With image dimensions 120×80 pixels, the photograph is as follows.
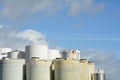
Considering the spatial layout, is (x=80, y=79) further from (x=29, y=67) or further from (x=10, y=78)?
(x=10, y=78)

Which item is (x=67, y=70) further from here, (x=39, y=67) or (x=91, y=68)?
(x=91, y=68)

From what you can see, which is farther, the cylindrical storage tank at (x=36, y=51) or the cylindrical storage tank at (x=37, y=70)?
the cylindrical storage tank at (x=36, y=51)

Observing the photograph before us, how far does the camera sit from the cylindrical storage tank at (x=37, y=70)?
4331 cm

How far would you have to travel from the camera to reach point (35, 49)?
151ft

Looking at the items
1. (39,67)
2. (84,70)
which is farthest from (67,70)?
(84,70)

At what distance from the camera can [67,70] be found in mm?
43531

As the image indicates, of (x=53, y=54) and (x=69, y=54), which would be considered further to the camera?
(x=53, y=54)

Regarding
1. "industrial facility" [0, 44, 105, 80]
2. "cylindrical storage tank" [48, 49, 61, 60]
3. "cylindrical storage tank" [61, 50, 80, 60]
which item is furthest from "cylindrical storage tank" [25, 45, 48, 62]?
"cylindrical storage tank" [61, 50, 80, 60]

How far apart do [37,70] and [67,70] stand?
17.1ft

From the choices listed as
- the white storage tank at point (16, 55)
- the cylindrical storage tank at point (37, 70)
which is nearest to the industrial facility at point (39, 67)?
the cylindrical storage tank at point (37, 70)

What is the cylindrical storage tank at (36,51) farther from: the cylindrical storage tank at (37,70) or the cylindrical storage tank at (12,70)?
the cylindrical storage tank at (12,70)

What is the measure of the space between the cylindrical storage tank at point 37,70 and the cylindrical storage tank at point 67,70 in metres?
1.82

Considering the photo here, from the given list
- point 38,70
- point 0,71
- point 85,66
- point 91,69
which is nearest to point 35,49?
point 38,70

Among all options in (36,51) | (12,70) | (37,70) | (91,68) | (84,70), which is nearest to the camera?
(37,70)
